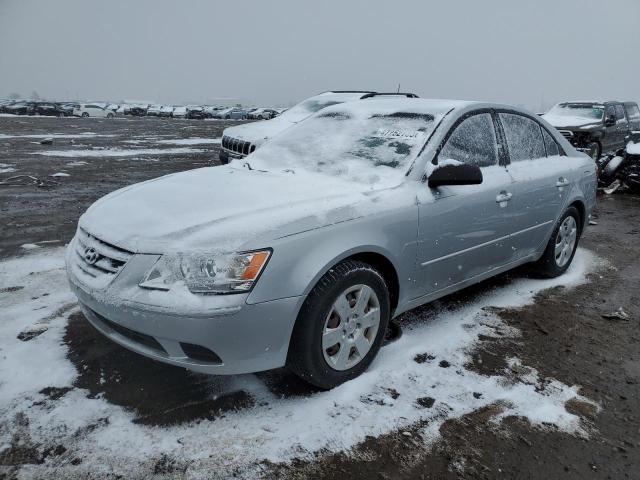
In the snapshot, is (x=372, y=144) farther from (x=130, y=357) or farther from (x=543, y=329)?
(x=130, y=357)

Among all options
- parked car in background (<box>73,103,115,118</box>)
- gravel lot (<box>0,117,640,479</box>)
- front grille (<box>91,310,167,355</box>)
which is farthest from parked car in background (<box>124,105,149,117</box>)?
front grille (<box>91,310,167,355</box>)

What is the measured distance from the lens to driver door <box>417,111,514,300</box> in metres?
3.02

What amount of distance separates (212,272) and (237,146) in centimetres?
635

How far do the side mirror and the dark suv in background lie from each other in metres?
10.1

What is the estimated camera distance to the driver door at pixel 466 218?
9.91 feet

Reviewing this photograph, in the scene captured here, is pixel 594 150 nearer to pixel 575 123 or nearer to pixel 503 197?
pixel 575 123

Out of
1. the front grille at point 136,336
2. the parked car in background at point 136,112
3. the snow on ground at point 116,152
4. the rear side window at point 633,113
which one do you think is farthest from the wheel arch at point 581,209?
the parked car in background at point 136,112

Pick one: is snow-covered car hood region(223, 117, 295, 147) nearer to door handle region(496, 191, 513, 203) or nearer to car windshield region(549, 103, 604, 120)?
door handle region(496, 191, 513, 203)

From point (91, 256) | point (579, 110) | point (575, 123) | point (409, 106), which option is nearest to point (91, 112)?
point (579, 110)

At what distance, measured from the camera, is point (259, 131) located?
8422 mm

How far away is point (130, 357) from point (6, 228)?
12.5 ft

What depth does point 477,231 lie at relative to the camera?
336 centimetres

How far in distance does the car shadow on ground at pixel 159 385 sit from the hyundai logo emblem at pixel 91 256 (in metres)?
0.68

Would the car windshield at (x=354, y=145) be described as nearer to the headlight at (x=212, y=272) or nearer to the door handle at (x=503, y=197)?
the door handle at (x=503, y=197)
